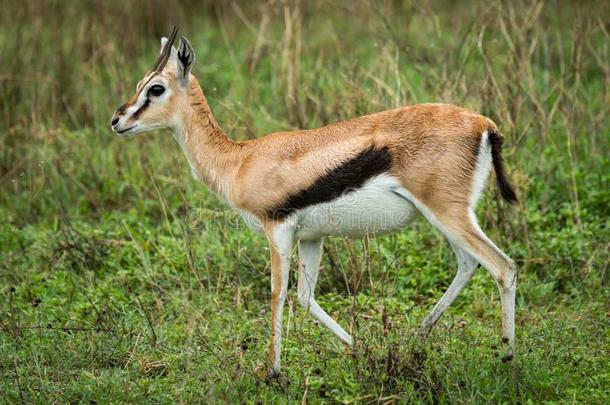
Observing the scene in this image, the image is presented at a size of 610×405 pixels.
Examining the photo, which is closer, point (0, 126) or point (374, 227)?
point (374, 227)

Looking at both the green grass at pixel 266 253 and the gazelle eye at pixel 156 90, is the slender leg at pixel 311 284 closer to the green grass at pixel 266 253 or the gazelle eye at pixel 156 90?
the green grass at pixel 266 253

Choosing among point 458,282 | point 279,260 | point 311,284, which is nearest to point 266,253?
point 311,284

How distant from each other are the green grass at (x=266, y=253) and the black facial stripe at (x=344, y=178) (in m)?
0.41

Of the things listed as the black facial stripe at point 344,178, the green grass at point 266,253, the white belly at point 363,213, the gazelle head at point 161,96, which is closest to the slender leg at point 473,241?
the white belly at point 363,213

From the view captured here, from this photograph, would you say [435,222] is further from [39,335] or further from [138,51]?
[138,51]

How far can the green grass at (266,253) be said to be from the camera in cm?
466

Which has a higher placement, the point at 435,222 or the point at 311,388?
the point at 435,222

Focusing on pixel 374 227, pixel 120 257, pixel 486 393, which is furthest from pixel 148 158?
pixel 486 393

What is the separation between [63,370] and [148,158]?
10.4ft

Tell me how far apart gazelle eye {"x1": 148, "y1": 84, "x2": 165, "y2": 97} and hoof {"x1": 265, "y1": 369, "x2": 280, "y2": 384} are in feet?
5.50

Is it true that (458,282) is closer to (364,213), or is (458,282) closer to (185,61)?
(364,213)

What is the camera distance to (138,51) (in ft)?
34.3

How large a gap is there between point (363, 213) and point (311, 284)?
602mm

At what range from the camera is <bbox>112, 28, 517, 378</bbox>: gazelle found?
474 centimetres
